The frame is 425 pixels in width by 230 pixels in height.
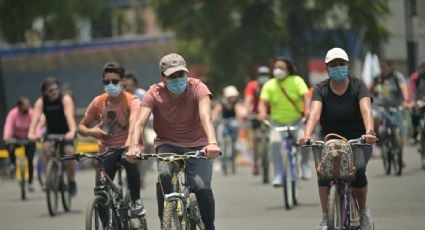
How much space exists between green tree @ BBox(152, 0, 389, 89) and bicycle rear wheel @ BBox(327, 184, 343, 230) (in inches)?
918

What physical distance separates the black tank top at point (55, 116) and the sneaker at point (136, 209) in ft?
16.2

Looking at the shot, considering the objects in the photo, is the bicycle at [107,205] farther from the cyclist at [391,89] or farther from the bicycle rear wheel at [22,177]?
the cyclist at [391,89]

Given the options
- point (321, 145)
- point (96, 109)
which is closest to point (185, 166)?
point (321, 145)

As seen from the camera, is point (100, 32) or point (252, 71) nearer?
point (252, 71)

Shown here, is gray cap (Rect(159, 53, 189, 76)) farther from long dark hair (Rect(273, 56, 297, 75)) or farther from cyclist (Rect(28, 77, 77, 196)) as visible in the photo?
long dark hair (Rect(273, 56, 297, 75))

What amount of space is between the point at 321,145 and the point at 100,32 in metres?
51.2

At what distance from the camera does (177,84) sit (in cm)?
1108

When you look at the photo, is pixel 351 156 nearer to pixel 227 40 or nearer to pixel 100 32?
pixel 227 40

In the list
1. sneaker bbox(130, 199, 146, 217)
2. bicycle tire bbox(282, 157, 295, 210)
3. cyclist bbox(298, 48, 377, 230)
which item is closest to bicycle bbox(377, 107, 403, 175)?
bicycle tire bbox(282, 157, 295, 210)

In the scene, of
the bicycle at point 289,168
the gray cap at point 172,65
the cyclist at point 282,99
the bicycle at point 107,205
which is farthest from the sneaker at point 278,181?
the gray cap at point 172,65

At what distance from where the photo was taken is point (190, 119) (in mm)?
11320

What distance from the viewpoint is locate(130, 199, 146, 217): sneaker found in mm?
12688

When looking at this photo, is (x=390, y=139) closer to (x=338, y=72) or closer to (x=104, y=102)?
(x=104, y=102)

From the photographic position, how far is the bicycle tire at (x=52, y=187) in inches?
677
